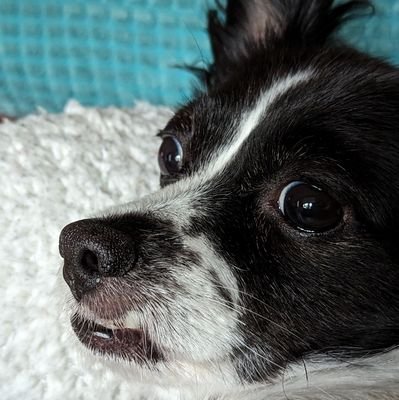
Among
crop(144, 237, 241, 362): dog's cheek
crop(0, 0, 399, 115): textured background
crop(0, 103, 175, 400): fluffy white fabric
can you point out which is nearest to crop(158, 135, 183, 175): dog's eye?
crop(0, 103, 175, 400): fluffy white fabric

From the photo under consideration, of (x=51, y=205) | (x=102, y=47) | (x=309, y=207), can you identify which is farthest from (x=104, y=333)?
(x=102, y=47)

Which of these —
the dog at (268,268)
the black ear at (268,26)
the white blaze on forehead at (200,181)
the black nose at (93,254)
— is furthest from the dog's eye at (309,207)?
the black ear at (268,26)

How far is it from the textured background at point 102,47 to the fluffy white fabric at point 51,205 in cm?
28

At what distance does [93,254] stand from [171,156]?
0.50m

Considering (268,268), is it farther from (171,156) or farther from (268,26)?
(268,26)

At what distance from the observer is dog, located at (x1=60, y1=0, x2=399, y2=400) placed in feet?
4.24

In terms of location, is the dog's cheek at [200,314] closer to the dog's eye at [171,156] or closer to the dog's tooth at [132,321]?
the dog's tooth at [132,321]

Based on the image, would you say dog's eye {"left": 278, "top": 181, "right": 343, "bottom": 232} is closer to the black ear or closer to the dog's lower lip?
the dog's lower lip

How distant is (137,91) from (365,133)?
4.44 ft

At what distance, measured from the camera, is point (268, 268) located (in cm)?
133

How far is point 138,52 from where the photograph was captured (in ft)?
8.41

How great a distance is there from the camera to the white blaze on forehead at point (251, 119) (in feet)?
4.86

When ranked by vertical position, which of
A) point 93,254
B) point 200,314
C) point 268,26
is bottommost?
point 200,314

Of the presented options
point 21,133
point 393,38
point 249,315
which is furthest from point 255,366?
point 393,38
